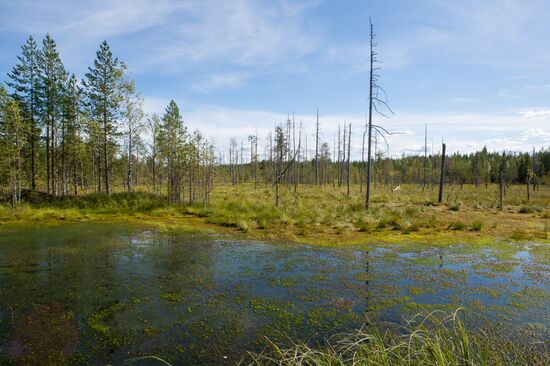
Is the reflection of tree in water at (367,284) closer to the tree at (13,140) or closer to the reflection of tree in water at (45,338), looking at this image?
the reflection of tree in water at (45,338)

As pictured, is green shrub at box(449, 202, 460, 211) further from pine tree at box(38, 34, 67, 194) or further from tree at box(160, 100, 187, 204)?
pine tree at box(38, 34, 67, 194)

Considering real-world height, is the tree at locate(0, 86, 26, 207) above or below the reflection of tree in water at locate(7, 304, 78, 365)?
above

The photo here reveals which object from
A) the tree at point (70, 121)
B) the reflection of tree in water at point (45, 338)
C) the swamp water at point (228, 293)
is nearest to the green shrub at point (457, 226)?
the swamp water at point (228, 293)

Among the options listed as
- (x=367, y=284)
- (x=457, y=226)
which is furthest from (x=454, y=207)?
(x=367, y=284)

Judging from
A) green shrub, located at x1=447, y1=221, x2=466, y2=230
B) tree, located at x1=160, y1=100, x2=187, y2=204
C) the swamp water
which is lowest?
the swamp water

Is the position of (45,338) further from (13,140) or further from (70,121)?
(70,121)

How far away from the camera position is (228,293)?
6.89 meters

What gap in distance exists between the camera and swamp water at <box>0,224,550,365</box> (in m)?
4.87

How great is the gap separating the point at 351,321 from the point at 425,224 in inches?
461

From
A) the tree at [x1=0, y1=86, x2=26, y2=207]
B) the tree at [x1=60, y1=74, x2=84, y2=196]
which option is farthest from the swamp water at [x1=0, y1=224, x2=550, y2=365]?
the tree at [x1=60, y1=74, x2=84, y2=196]

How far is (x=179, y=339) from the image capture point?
16.1 feet

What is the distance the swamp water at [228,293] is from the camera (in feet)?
16.0

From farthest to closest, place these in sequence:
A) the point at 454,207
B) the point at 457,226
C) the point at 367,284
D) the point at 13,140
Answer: the point at 454,207 < the point at 13,140 < the point at 457,226 < the point at 367,284

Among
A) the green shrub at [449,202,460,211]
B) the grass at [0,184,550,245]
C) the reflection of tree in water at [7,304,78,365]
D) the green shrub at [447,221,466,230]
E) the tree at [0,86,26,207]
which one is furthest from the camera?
the green shrub at [449,202,460,211]
